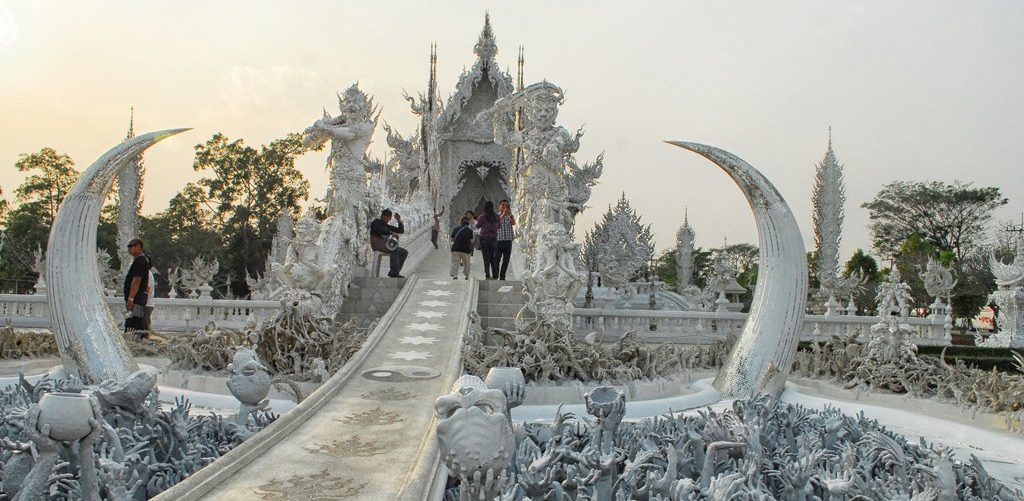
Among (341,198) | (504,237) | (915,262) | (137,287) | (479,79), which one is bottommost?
(137,287)

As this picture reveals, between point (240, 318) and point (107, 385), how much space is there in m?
8.15

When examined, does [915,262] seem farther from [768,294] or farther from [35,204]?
[35,204]

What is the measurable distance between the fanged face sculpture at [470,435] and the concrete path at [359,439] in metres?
0.84

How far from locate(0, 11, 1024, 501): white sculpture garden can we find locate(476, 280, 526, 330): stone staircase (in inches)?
1.5

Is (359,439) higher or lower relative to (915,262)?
lower

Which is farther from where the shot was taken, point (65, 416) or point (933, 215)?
point (933, 215)

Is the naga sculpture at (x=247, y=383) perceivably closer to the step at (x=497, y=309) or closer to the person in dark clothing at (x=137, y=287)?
the person in dark clothing at (x=137, y=287)

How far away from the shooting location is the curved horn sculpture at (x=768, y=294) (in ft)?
25.7

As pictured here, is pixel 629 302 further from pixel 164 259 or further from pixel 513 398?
pixel 164 259

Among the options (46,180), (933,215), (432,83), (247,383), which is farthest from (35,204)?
(933,215)

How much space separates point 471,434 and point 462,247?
27.3 ft

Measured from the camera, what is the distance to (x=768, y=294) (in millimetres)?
8039

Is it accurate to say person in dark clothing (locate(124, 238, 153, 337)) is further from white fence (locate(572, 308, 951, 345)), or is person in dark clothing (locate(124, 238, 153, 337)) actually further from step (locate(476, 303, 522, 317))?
white fence (locate(572, 308, 951, 345))

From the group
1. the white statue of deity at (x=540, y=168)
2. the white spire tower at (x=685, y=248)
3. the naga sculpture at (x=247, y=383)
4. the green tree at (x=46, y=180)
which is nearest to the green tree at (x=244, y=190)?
the green tree at (x=46, y=180)
